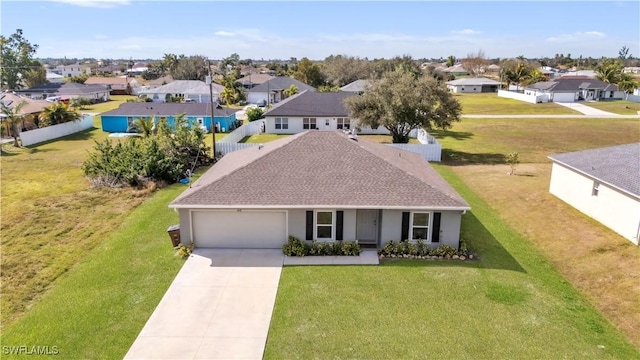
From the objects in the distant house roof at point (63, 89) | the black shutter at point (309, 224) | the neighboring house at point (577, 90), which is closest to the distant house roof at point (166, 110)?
the black shutter at point (309, 224)

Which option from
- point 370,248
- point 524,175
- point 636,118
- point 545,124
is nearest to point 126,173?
point 370,248

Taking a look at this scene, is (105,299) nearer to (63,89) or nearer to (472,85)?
(63,89)

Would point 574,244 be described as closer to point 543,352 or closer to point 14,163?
point 543,352

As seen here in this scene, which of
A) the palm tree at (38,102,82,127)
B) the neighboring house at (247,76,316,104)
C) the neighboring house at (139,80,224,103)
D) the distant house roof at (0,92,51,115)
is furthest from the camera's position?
the neighboring house at (247,76,316,104)

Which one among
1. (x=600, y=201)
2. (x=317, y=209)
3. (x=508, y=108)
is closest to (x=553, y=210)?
(x=600, y=201)

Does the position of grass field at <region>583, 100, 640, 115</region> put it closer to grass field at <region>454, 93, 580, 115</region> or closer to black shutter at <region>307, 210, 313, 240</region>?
grass field at <region>454, 93, 580, 115</region>

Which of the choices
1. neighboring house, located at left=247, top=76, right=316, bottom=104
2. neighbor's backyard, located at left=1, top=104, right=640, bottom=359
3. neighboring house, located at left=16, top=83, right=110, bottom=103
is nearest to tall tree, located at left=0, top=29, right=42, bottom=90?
neighboring house, located at left=16, top=83, right=110, bottom=103

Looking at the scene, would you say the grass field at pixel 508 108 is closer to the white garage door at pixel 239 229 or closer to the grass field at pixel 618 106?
the grass field at pixel 618 106
